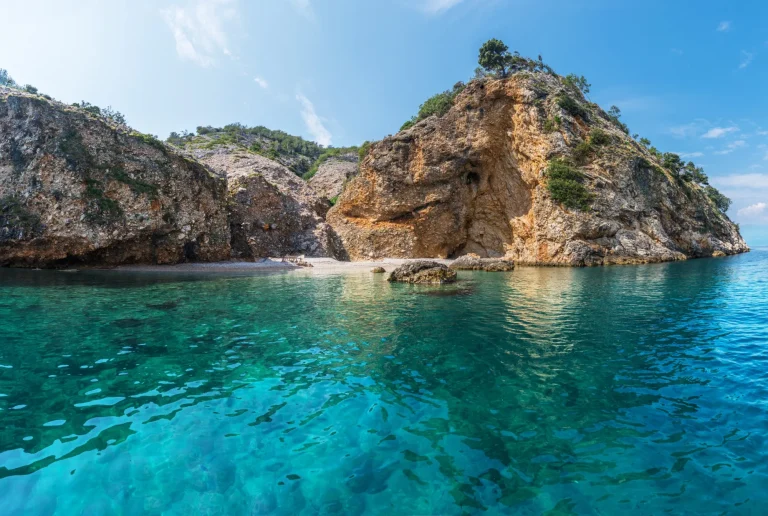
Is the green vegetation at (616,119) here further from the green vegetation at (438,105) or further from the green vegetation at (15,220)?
the green vegetation at (15,220)

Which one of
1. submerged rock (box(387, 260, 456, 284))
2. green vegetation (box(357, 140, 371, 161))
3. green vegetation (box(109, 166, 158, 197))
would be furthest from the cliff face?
green vegetation (box(109, 166, 158, 197))

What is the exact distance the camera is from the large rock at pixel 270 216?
162 ft

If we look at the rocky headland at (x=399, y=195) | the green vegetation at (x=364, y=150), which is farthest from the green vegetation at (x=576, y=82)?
the green vegetation at (x=364, y=150)

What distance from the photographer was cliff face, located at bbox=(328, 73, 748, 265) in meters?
45.3

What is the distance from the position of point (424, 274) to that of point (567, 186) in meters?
29.4

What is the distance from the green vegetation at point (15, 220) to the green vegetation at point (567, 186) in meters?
53.9

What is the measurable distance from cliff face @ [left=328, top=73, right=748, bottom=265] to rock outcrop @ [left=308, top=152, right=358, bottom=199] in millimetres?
13653

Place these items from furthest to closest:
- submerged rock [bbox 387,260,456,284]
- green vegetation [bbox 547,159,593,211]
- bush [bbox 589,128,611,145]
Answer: bush [bbox 589,128,611,145] → green vegetation [bbox 547,159,593,211] → submerged rock [bbox 387,260,456,284]

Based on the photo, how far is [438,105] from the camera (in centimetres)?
6094

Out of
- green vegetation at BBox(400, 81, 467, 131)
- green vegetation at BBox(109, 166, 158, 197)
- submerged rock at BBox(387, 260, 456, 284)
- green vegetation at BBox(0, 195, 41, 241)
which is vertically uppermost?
green vegetation at BBox(400, 81, 467, 131)

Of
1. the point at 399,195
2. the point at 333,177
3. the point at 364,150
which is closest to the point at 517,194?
the point at 399,195

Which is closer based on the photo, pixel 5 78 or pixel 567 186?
pixel 567 186

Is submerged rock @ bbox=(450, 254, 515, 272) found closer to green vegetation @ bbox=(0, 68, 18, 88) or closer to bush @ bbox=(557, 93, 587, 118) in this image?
bush @ bbox=(557, 93, 587, 118)

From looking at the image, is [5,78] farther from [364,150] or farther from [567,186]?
[567,186]
